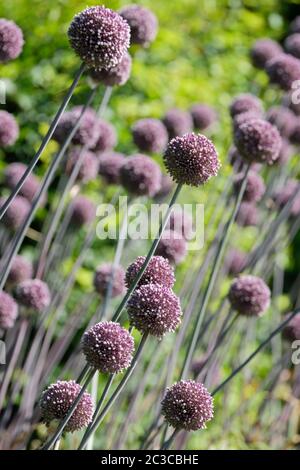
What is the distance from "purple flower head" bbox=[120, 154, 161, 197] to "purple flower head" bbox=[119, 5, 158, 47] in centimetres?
28

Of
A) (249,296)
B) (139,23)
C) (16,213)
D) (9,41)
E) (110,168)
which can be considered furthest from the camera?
(110,168)

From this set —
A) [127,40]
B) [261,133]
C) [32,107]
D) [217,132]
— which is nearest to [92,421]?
[127,40]

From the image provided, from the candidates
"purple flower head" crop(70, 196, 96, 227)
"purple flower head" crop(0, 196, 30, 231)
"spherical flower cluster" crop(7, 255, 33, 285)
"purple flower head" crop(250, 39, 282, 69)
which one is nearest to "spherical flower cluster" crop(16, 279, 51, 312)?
"spherical flower cluster" crop(7, 255, 33, 285)

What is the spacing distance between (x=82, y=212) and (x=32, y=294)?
0.48m

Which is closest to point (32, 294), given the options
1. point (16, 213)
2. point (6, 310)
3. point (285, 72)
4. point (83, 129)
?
point (6, 310)

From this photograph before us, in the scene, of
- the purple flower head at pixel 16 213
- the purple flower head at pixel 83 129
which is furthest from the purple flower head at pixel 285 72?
the purple flower head at pixel 16 213

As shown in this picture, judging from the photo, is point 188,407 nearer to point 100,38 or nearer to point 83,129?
point 100,38

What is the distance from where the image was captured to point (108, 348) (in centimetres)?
104

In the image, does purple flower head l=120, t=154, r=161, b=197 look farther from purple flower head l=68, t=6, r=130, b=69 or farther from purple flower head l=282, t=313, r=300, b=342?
purple flower head l=68, t=6, r=130, b=69

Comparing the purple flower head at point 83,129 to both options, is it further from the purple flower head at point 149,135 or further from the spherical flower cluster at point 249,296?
the spherical flower cluster at point 249,296

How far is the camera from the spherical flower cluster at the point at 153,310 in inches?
41.9

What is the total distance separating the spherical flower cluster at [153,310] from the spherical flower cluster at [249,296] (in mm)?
523

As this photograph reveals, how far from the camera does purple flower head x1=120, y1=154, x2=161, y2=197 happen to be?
5.81ft
